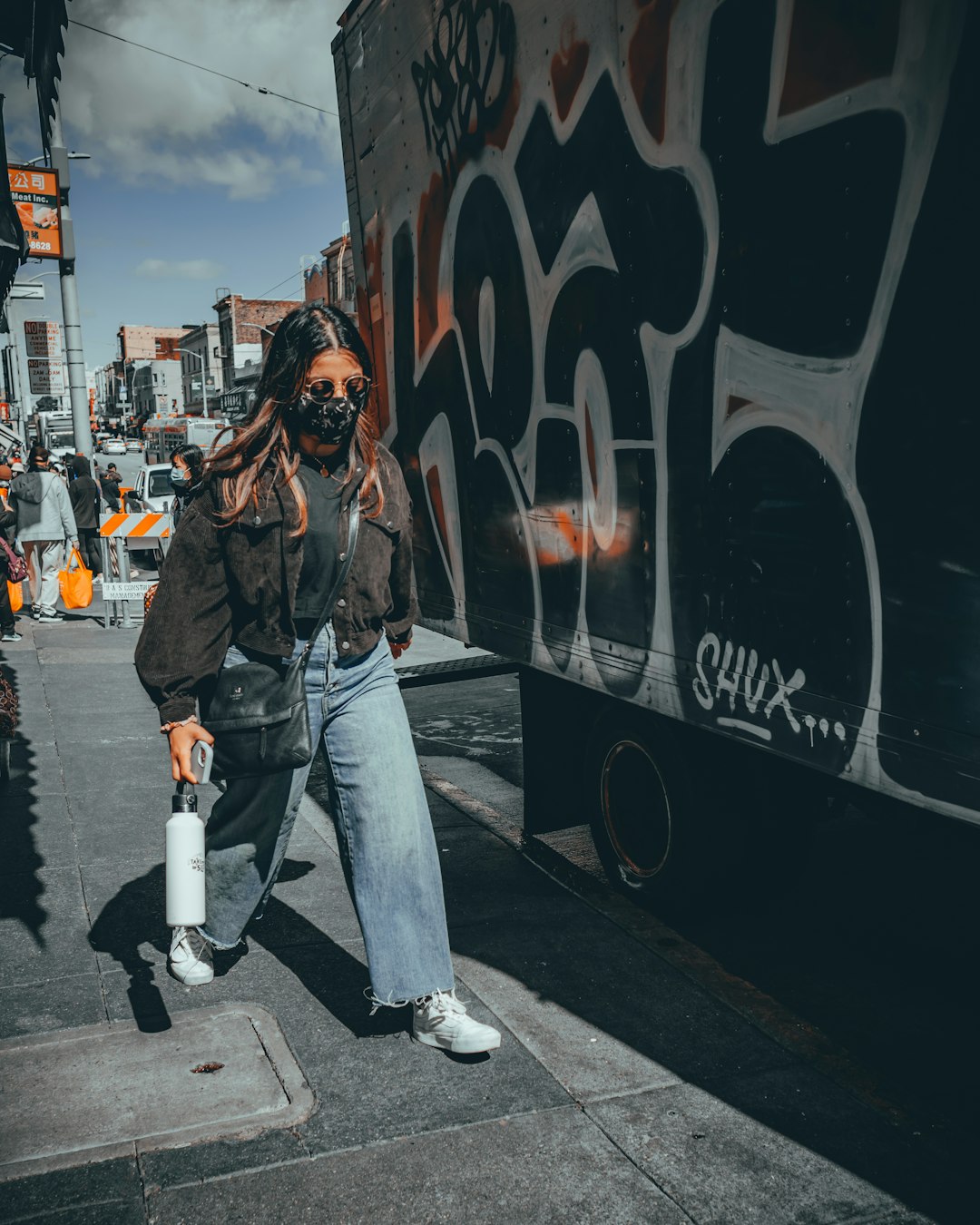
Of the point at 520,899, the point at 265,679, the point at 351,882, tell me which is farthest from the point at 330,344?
the point at 520,899

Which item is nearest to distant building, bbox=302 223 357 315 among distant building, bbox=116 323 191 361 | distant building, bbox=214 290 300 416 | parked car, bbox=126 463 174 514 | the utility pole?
distant building, bbox=214 290 300 416

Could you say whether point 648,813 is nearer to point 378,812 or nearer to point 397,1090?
point 378,812

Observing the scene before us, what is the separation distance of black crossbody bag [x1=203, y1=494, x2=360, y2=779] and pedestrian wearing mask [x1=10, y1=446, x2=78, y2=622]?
976 cm

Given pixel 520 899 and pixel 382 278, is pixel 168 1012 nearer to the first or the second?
pixel 520 899

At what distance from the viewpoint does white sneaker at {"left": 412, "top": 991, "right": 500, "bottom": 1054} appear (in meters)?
3.07

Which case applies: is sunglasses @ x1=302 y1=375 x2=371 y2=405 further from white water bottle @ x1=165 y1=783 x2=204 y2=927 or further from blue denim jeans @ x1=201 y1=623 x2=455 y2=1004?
white water bottle @ x1=165 y1=783 x2=204 y2=927

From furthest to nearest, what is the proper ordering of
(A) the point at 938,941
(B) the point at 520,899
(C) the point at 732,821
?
(B) the point at 520,899, (A) the point at 938,941, (C) the point at 732,821

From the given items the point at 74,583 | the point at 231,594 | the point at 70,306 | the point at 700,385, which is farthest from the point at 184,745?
the point at 70,306

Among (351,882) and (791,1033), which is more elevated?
(351,882)

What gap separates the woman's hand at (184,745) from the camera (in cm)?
298

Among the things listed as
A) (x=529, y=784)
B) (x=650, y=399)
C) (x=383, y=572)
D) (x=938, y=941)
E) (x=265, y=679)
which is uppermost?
(x=650, y=399)

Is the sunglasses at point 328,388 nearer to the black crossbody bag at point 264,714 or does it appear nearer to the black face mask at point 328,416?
the black face mask at point 328,416

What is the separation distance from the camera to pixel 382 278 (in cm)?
558

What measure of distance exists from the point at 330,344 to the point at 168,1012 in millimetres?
1994
